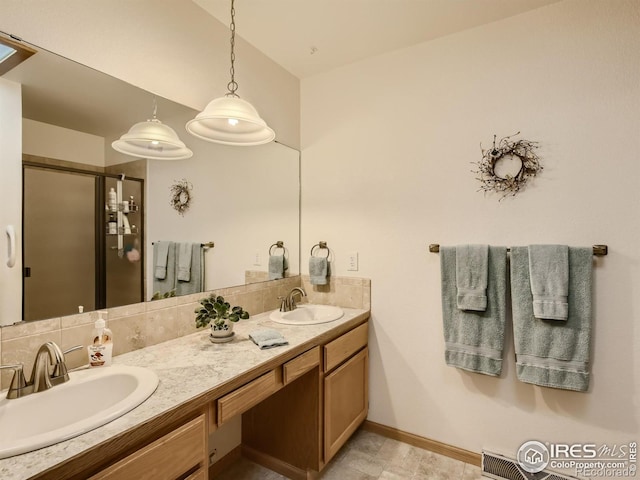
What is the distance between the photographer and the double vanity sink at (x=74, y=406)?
2.73 ft

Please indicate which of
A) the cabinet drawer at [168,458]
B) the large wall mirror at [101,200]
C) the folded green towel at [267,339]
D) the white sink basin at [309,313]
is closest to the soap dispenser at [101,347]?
the large wall mirror at [101,200]

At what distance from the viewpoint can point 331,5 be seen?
70.1 inches

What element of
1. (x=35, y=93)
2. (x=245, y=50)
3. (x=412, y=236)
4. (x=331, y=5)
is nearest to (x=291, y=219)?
(x=412, y=236)

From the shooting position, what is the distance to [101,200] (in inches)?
56.6

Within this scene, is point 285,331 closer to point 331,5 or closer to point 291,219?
point 291,219

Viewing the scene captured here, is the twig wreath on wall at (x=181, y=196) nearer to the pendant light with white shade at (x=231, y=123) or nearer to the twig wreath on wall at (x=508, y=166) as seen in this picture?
the pendant light with white shade at (x=231, y=123)

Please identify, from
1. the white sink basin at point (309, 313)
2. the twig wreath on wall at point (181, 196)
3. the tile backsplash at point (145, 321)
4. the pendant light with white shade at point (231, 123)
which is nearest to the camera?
the tile backsplash at point (145, 321)

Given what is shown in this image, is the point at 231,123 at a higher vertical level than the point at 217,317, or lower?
higher

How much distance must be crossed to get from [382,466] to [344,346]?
0.74 metres

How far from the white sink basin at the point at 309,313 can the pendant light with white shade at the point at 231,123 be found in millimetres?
1052

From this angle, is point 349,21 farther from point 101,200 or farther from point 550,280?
point 550,280

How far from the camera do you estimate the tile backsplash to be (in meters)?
1.16

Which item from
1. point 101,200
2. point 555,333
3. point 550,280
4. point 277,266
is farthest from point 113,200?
point 555,333

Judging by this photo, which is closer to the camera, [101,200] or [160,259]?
[101,200]
